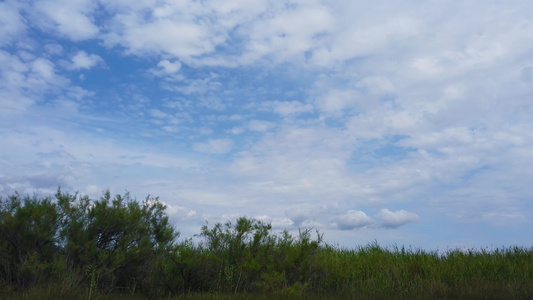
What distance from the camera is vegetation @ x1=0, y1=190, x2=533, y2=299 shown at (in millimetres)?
8562

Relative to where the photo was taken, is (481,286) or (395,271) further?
(395,271)

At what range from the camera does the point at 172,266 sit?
30.8ft

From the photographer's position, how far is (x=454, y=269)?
1089 centimetres

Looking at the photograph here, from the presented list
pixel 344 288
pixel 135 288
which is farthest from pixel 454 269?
pixel 135 288

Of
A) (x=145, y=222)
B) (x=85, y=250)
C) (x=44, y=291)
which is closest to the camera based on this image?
(x=44, y=291)

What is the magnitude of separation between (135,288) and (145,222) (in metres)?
1.60

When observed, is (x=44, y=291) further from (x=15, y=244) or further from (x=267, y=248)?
(x=267, y=248)

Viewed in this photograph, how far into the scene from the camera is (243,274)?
9.48 meters

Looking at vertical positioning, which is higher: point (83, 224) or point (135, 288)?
point (83, 224)

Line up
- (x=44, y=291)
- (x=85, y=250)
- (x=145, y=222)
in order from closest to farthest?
(x=44, y=291) < (x=85, y=250) < (x=145, y=222)

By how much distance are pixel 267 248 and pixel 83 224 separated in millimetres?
4249

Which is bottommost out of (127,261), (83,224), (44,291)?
(44,291)

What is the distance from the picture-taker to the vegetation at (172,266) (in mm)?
8562

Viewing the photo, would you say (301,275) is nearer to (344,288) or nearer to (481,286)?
(344,288)
